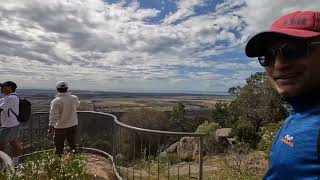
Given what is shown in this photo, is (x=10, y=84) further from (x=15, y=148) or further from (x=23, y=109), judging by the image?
(x=15, y=148)

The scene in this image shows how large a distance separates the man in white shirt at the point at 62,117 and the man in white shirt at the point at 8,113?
724 millimetres

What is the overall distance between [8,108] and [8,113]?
10cm

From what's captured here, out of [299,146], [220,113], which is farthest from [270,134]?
[220,113]

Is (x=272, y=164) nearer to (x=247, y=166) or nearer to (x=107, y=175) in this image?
(x=107, y=175)

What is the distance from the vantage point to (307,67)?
1233 mm

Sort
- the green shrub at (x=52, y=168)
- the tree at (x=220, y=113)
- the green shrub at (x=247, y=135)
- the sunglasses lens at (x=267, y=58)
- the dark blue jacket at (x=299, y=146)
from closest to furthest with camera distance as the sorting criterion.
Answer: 1. the dark blue jacket at (x=299, y=146)
2. the sunglasses lens at (x=267, y=58)
3. the green shrub at (x=52, y=168)
4. the green shrub at (x=247, y=135)
5. the tree at (x=220, y=113)

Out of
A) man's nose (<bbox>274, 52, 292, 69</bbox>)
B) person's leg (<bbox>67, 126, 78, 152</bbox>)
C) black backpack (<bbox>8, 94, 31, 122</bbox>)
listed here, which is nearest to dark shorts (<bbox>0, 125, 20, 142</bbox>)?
black backpack (<bbox>8, 94, 31, 122</bbox>)

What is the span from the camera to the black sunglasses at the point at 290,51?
1.23m

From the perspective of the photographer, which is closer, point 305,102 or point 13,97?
point 305,102

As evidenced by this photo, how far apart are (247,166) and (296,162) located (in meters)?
9.94

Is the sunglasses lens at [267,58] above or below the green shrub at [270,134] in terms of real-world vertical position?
above

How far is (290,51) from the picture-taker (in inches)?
50.5

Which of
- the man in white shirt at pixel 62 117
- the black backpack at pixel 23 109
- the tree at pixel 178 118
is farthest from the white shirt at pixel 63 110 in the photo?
the tree at pixel 178 118

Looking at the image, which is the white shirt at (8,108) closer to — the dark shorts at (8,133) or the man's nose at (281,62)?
the dark shorts at (8,133)
